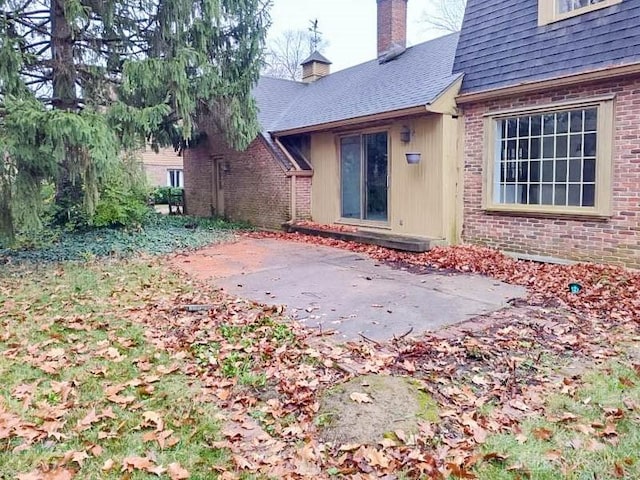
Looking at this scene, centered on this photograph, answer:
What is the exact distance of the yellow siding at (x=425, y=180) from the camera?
870 centimetres

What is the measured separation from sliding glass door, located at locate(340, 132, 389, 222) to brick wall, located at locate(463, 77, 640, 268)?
2.04 metres

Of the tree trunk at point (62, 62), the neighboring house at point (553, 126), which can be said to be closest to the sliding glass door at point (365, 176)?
the neighboring house at point (553, 126)

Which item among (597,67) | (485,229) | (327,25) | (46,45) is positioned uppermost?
(327,25)

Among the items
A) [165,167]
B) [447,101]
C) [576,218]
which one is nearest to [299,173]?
[447,101]

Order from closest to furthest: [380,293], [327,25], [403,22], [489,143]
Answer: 1. [380,293]
2. [489,143]
3. [403,22]
4. [327,25]

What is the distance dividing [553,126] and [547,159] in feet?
1.65

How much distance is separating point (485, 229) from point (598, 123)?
8.01ft

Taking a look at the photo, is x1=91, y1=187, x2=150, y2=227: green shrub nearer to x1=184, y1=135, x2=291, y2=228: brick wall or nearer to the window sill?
x1=184, y1=135, x2=291, y2=228: brick wall

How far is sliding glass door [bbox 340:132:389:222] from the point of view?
10.2 m

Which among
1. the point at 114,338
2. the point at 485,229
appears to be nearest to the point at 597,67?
the point at 485,229

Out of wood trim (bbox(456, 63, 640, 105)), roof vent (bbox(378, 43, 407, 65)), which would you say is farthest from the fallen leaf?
roof vent (bbox(378, 43, 407, 65))

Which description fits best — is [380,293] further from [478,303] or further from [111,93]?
[111,93]

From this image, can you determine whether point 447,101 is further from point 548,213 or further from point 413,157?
point 548,213

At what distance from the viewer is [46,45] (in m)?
8.96
